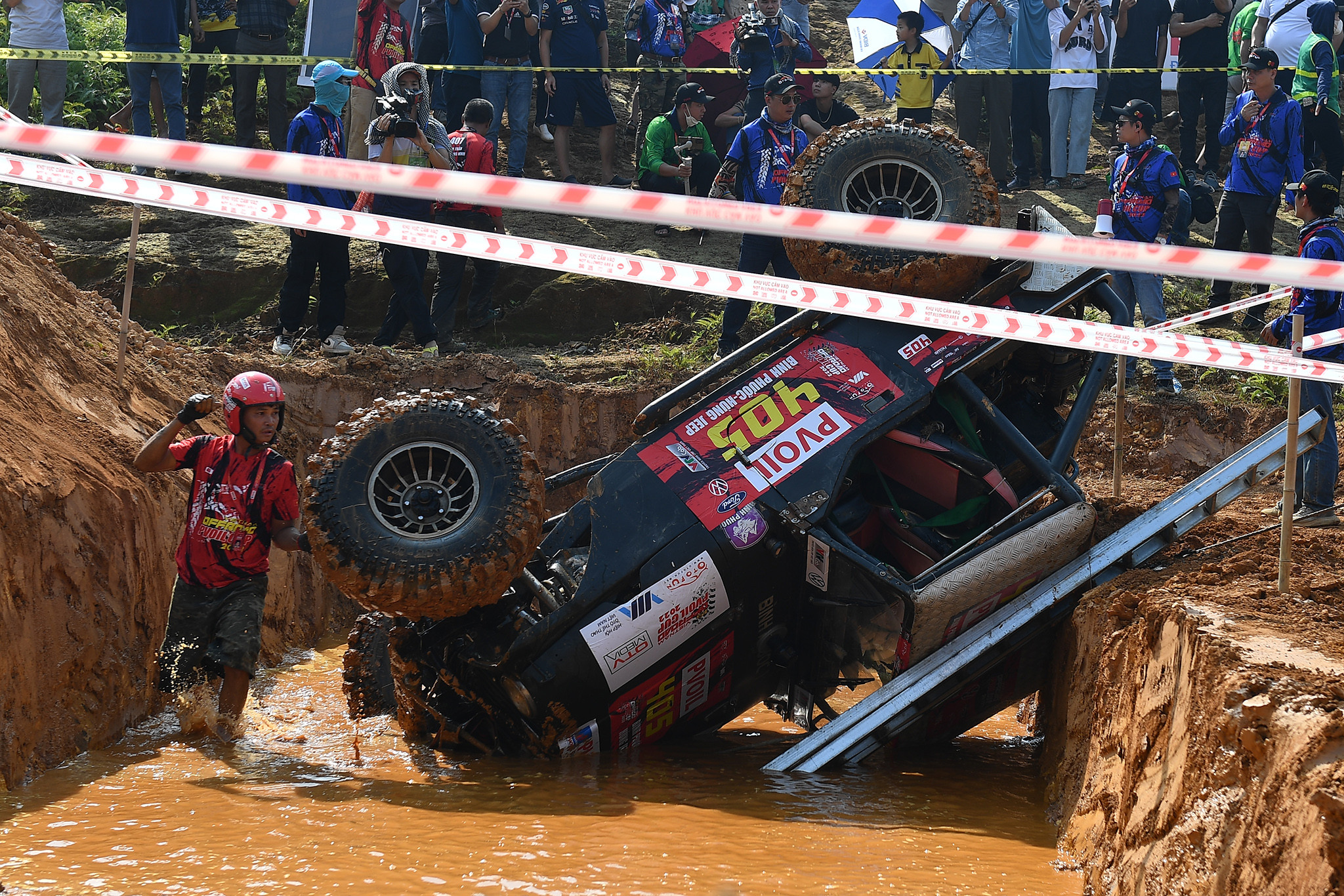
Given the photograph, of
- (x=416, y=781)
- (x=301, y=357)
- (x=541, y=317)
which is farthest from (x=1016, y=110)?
(x=416, y=781)

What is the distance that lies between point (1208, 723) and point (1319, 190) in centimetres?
391

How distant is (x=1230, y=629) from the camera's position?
3803 millimetres

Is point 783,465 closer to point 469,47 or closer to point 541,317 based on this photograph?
point 541,317

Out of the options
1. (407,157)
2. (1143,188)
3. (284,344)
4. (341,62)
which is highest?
(341,62)

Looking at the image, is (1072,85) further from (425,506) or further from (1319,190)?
(425,506)

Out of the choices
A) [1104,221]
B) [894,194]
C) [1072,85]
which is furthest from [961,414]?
[1072,85]

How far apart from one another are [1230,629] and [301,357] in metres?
7.26

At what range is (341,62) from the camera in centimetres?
1157

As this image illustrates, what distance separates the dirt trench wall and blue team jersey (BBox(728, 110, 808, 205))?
4.81 meters

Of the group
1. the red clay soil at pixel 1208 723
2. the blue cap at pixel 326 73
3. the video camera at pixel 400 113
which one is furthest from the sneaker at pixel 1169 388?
the blue cap at pixel 326 73

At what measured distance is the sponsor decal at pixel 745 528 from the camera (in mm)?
5250

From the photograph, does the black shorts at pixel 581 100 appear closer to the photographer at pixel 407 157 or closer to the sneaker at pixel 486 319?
the sneaker at pixel 486 319

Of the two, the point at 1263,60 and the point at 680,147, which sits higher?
the point at 1263,60

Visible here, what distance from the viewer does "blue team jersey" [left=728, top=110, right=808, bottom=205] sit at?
890 cm
